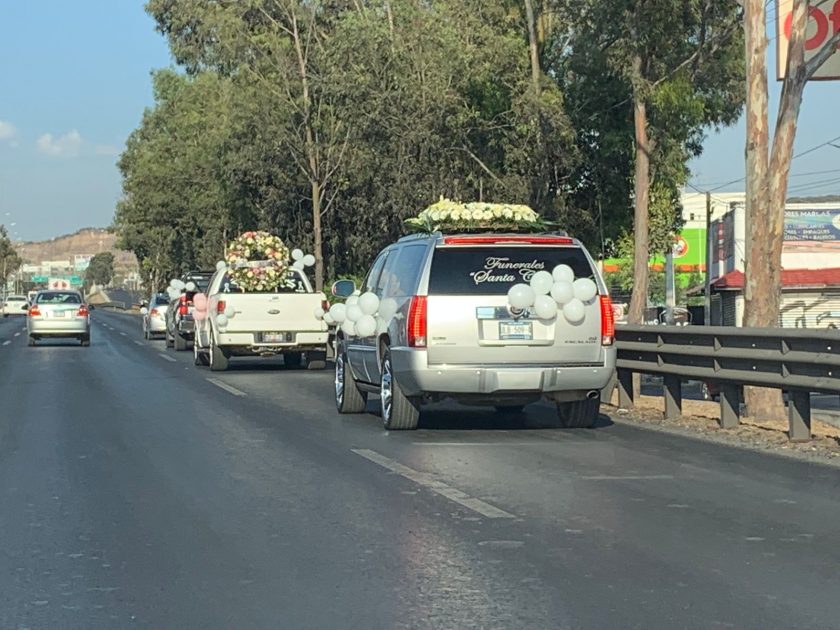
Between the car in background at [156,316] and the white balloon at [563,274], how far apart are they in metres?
29.5

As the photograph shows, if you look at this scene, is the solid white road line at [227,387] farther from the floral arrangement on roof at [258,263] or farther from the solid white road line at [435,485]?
the solid white road line at [435,485]

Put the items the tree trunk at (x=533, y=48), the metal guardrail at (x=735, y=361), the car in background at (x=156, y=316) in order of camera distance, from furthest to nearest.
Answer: the car in background at (x=156, y=316)
the tree trunk at (x=533, y=48)
the metal guardrail at (x=735, y=361)

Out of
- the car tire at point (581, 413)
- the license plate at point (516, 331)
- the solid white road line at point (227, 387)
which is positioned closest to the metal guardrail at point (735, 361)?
the car tire at point (581, 413)

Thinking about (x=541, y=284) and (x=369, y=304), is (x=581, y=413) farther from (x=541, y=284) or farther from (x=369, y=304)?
(x=369, y=304)

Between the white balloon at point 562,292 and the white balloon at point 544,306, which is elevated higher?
the white balloon at point 562,292

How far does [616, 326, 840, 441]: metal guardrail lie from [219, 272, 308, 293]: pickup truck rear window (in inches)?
414

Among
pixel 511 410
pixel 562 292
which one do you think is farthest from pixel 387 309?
pixel 511 410

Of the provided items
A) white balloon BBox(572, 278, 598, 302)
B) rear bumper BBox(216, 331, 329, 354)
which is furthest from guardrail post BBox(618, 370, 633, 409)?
rear bumper BBox(216, 331, 329, 354)

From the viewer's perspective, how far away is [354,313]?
14.2 metres

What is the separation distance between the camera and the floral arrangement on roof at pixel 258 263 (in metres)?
24.4

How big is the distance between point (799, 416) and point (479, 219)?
12.5 ft

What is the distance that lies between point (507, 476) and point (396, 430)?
339 centimetres

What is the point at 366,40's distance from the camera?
34688 millimetres

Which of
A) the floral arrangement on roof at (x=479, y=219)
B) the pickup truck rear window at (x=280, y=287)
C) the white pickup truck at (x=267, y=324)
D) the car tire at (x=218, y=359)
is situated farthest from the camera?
the pickup truck rear window at (x=280, y=287)
